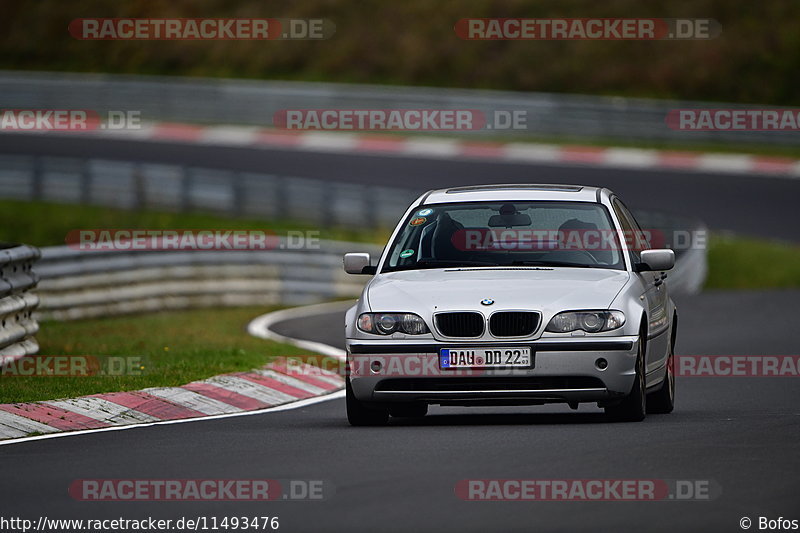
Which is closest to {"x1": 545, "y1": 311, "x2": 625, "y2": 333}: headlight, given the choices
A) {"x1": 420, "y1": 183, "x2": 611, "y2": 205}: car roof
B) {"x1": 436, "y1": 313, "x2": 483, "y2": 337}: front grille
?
{"x1": 436, "y1": 313, "x2": 483, "y2": 337}: front grille

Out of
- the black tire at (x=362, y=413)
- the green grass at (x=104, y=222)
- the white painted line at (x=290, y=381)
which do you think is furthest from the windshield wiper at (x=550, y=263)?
the green grass at (x=104, y=222)

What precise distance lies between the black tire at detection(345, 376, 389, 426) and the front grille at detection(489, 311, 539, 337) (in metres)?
0.97

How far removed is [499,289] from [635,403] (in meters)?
1.11

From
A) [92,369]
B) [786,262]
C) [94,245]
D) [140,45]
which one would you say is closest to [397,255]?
[92,369]

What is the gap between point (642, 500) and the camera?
766cm

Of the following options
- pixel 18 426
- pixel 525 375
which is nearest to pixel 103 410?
pixel 18 426

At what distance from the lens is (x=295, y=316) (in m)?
22.0

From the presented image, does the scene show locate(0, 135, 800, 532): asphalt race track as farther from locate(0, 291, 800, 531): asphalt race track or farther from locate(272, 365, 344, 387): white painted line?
locate(272, 365, 344, 387): white painted line

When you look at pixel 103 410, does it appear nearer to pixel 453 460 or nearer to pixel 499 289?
pixel 499 289

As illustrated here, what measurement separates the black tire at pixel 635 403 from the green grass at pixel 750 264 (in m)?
17.5

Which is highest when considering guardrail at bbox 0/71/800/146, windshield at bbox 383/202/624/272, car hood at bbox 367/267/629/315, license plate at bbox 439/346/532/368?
guardrail at bbox 0/71/800/146

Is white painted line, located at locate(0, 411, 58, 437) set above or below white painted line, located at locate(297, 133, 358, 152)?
below

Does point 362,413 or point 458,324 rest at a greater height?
point 458,324

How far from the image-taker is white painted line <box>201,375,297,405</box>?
13.0 m
